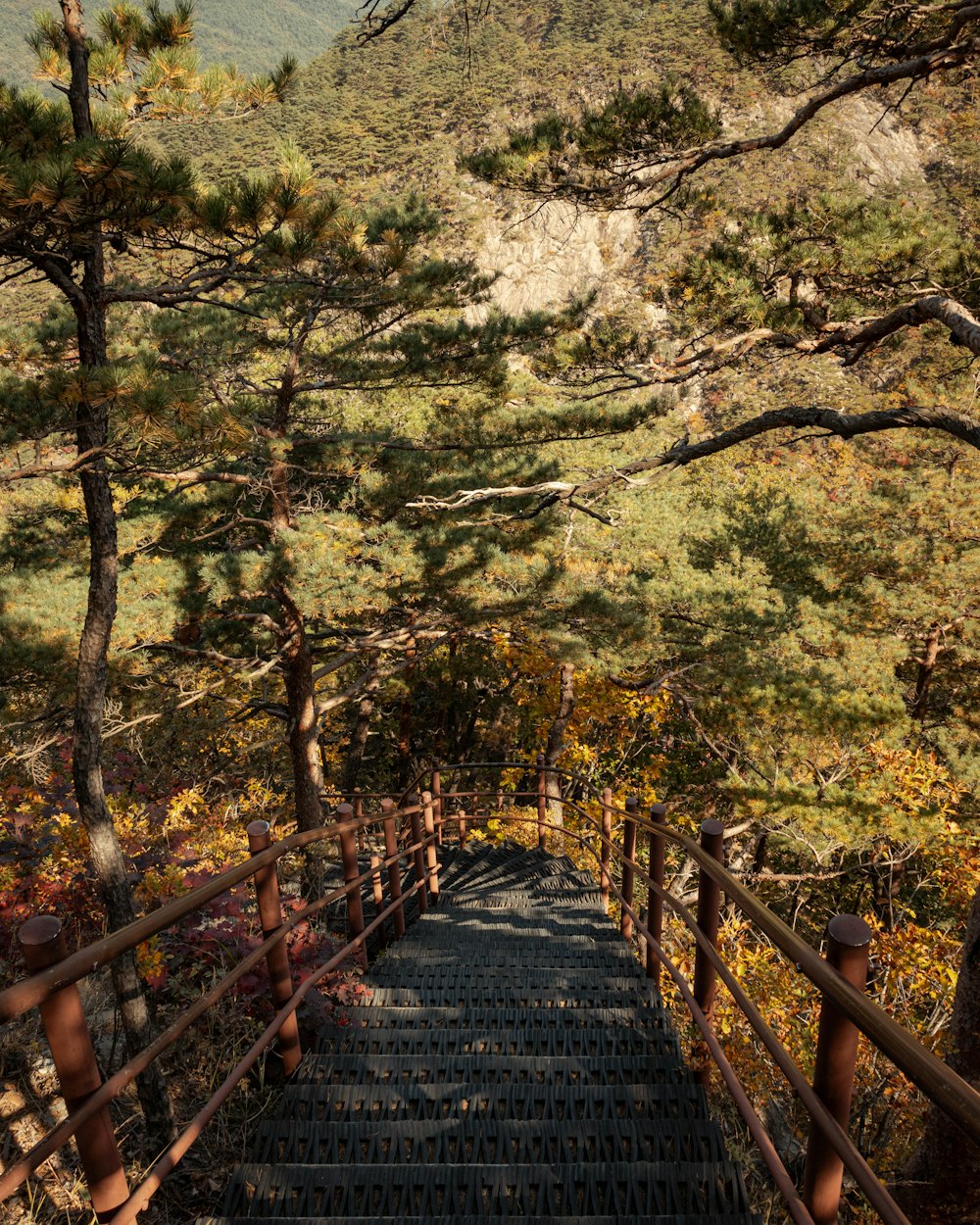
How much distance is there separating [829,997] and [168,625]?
834 cm

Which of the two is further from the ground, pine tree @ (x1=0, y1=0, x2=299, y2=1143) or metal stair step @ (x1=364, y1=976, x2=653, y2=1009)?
pine tree @ (x1=0, y1=0, x2=299, y2=1143)

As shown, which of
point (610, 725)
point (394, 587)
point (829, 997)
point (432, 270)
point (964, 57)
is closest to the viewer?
point (829, 997)

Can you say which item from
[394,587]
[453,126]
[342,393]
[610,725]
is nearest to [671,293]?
[394,587]

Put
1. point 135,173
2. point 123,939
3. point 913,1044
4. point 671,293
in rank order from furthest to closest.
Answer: point 671,293, point 135,173, point 123,939, point 913,1044

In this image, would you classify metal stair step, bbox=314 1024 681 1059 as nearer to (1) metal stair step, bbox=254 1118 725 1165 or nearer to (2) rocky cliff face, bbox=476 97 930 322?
(1) metal stair step, bbox=254 1118 725 1165

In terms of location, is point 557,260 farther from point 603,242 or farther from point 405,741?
point 405,741

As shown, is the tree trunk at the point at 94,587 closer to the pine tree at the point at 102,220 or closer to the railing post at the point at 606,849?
the pine tree at the point at 102,220

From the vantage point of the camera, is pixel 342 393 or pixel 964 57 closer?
pixel 964 57

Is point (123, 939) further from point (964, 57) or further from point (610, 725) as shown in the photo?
point (610, 725)

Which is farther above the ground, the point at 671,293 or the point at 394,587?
the point at 671,293

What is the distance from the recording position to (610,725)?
853 inches

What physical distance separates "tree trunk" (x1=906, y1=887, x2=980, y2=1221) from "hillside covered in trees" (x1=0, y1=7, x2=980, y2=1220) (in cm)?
3

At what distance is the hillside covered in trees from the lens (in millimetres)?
4879

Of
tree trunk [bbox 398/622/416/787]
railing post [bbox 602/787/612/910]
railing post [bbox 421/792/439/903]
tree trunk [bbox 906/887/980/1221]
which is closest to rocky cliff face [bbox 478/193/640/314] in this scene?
tree trunk [bbox 398/622/416/787]
